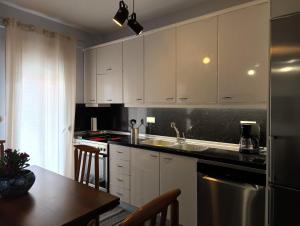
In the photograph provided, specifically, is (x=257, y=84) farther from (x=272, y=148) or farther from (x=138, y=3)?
(x=138, y=3)

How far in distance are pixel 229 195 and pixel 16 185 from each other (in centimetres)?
164

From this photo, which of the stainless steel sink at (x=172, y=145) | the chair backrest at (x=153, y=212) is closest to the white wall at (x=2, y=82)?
the stainless steel sink at (x=172, y=145)

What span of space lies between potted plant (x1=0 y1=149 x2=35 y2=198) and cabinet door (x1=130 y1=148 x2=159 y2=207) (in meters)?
1.34

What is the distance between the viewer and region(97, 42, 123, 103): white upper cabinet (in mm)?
A: 3275

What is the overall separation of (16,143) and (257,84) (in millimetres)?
2795

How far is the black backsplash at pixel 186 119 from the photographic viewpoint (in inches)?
101

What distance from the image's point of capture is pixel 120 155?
2.89 meters

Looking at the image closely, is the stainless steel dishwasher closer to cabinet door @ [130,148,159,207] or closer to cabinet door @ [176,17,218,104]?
cabinet door @ [130,148,159,207]

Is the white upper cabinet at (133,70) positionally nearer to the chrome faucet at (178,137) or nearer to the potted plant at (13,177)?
the chrome faucet at (178,137)

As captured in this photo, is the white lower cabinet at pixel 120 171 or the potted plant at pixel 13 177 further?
the white lower cabinet at pixel 120 171

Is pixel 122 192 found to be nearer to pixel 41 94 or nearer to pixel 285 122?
pixel 41 94

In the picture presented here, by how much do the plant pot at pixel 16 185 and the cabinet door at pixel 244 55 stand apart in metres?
1.82

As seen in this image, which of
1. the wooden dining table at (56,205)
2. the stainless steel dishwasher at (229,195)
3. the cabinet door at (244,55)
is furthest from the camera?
the cabinet door at (244,55)

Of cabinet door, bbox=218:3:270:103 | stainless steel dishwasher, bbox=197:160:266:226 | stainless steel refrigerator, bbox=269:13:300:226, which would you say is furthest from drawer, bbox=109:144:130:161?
stainless steel refrigerator, bbox=269:13:300:226
